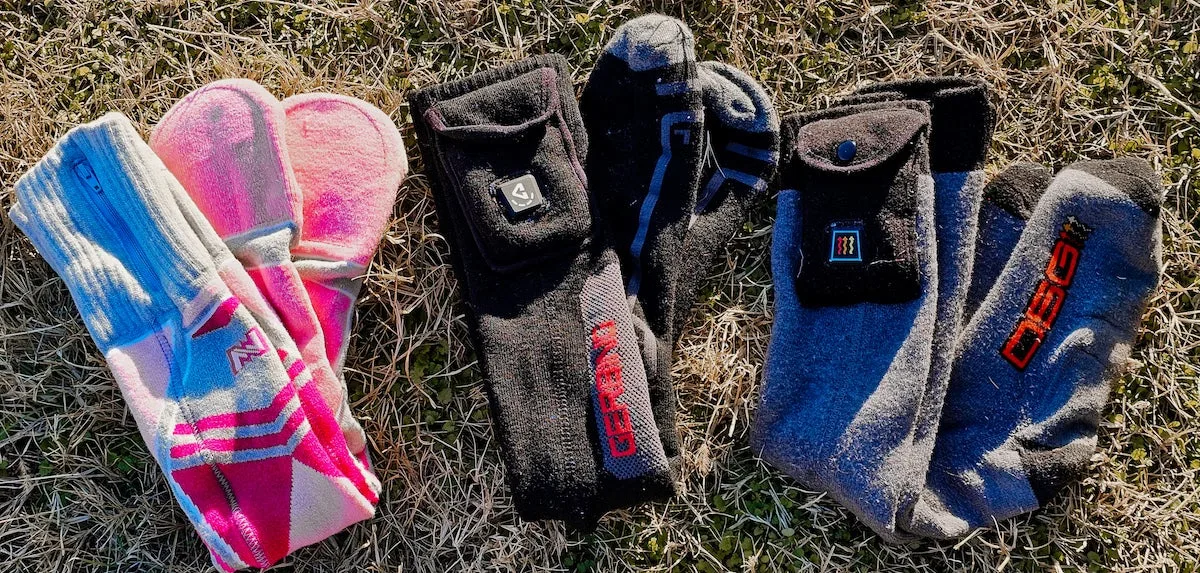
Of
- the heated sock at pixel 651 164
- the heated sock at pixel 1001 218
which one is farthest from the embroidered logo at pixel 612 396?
the heated sock at pixel 1001 218

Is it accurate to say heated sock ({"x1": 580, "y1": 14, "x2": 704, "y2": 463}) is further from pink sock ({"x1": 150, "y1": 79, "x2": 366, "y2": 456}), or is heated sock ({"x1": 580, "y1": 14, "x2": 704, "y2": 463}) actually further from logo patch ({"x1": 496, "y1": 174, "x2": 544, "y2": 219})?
pink sock ({"x1": 150, "y1": 79, "x2": 366, "y2": 456})

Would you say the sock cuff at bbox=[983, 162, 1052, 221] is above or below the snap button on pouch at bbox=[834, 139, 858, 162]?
below

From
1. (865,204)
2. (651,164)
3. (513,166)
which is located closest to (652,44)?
(651,164)

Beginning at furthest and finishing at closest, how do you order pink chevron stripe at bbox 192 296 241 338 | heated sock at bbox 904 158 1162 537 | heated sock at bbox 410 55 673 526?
heated sock at bbox 904 158 1162 537 < heated sock at bbox 410 55 673 526 < pink chevron stripe at bbox 192 296 241 338

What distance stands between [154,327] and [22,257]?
55cm

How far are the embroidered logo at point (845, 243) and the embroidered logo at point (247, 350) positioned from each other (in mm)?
1433

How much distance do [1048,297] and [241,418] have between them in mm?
2068

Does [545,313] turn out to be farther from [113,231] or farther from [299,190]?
[113,231]

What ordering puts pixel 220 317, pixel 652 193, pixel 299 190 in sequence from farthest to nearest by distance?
pixel 652 193 < pixel 299 190 < pixel 220 317

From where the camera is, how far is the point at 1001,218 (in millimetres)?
2326

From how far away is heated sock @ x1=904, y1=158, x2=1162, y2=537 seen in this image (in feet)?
7.25

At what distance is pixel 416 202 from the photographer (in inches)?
91.5

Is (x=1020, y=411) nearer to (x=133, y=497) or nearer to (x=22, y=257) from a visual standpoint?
(x=133, y=497)

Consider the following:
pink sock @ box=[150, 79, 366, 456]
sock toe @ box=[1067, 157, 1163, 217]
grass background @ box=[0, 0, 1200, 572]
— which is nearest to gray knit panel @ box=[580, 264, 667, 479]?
grass background @ box=[0, 0, 1200, 572]
